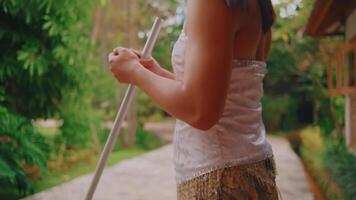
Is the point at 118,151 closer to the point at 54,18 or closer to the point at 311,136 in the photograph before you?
the point at 311,136

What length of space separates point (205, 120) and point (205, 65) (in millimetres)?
75

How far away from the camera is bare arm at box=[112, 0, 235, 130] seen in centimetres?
67

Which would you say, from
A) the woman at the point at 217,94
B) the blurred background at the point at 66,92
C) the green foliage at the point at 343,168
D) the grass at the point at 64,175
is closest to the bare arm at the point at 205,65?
the woman at the point at 217,94

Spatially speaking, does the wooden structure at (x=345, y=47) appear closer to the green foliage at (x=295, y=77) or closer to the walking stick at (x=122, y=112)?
the green foliage at (x=295, y=77)

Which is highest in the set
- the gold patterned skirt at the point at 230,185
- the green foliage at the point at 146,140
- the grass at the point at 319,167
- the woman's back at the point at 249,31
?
the woman's back at the point at 249,31

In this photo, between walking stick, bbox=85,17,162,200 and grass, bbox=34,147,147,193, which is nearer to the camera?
walking stick, bbox=85,17,162,200

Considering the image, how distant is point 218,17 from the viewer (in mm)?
675

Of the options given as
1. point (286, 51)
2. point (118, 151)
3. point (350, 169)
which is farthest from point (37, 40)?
point (286, 51)

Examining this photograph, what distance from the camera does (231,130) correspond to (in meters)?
0.75

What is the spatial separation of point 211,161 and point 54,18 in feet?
12.4

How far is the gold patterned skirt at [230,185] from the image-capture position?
2.44 feet

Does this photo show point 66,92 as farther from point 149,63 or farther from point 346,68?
point 149,63

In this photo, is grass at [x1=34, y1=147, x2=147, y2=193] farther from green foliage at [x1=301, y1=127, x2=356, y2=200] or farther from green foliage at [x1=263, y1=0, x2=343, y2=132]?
green foliage at [x1=263, y1=0, x2=343, y2=132]

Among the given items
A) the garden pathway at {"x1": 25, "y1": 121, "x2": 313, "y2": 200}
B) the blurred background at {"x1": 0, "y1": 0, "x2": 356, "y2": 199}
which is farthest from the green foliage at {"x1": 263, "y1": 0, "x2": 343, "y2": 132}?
the garden pathway at {"x1": 25, "y1": 121, "x2": 313, "y2": 200}
